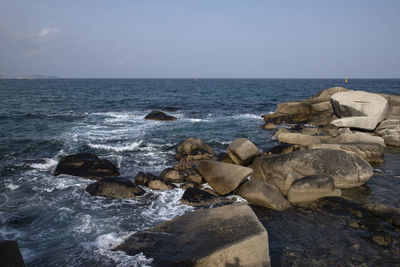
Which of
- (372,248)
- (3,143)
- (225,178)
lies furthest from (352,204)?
(3,143)

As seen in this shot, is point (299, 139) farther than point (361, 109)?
No

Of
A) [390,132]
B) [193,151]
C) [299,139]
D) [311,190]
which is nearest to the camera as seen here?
[311,190]

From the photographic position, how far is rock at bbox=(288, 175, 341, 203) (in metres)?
9.91

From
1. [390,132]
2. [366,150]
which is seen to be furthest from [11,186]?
[390,132]

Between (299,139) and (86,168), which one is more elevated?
(299,139)

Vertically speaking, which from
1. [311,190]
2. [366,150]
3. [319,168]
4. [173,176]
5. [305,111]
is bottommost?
[173,176]

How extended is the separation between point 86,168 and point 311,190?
966 cm

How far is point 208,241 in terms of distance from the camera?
20.2 ft

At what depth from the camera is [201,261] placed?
5641 millimetres

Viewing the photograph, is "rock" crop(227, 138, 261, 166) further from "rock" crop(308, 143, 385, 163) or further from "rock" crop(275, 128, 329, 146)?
"rock" crop(275, 128, 329, 146)

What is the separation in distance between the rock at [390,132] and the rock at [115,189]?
51.5 ft

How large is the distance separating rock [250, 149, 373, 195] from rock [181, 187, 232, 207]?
2.36 meters

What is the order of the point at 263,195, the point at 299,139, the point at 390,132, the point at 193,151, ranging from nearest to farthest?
the point at 263,195 → the point at 193,151 → the point at 299,139 → the point at 390,132

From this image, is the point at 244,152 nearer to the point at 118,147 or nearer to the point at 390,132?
the point at 118,147
